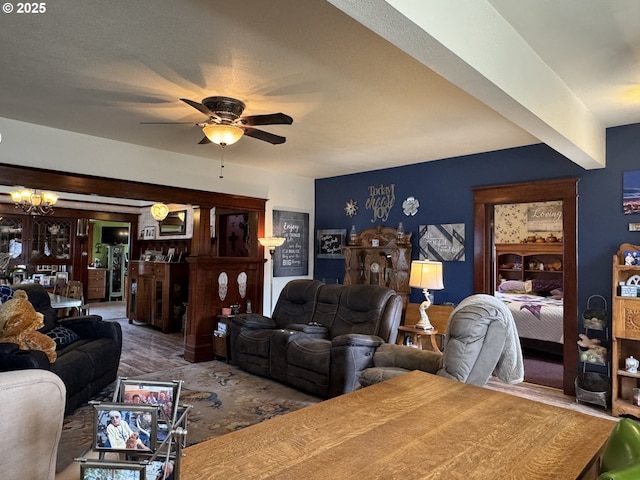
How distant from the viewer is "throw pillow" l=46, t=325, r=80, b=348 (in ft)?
12.8

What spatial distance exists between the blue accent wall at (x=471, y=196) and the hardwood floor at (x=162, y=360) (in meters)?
0.95

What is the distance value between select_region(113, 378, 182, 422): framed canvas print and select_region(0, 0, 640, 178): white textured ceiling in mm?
1281

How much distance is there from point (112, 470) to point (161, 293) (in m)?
7.26

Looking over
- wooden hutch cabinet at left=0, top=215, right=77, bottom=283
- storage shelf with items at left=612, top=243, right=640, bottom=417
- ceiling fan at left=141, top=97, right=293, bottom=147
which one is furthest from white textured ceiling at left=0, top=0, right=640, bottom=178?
wooden hutch cabinet at left=0, top=215, right=77, bottom=283

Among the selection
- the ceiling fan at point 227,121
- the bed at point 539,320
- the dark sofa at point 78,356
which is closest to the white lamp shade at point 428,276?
the bed at point 539,320

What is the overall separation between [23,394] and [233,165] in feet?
16.0

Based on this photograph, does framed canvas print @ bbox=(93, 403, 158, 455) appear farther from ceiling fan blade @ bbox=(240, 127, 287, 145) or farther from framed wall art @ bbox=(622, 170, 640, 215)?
framed wall art @ bbox=(622, 170, 640, 215)

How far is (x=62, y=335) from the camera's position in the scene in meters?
4.00

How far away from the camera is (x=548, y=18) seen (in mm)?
2092

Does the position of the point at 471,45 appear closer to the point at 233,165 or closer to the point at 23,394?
the point at 23,394

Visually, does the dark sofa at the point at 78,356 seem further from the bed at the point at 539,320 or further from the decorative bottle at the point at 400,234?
the bed at the point at 539,320

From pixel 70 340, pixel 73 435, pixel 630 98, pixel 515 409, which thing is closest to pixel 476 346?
pixel 515 409

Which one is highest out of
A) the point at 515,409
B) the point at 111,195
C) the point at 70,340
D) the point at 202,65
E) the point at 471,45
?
the point at 202,65

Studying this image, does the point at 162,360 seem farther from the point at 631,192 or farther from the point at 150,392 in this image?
the point at 631,192
